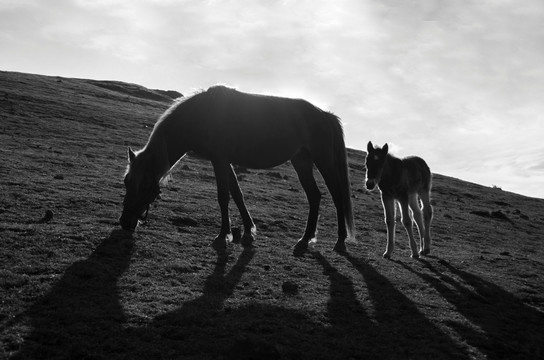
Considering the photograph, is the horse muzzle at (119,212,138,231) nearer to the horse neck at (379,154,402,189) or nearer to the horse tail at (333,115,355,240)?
the horse tail at (333,115,355,240)

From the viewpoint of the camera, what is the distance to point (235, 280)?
7062 mm

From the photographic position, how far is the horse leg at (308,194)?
32.6 feet

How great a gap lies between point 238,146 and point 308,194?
219 cm

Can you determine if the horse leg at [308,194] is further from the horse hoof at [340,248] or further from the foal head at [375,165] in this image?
the foal head at [375,165]

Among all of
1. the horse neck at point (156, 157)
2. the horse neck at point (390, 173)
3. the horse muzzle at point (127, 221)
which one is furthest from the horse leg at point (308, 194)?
the horse muzzle at point (127, 221)

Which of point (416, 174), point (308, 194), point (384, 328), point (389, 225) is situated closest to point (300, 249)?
point (308, 194)

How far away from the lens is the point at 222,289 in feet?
21.6

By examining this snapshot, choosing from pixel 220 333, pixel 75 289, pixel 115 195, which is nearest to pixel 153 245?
pixel 75 289

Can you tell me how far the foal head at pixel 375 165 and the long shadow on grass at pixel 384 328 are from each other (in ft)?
11.6

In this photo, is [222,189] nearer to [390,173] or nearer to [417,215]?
[390,173]

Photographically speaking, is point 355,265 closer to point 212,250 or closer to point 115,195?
point 212,250

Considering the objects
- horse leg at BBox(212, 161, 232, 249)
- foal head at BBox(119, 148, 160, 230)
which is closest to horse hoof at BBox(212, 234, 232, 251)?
horse leg at BBox(212, 161, 232, 249)

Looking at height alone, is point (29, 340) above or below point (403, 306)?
below

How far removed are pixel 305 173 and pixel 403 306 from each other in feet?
15.9
